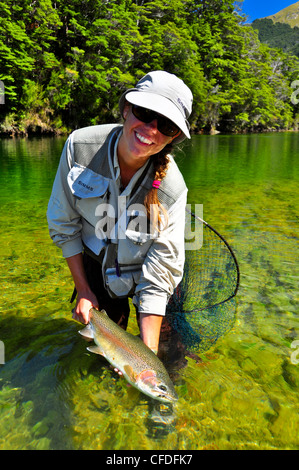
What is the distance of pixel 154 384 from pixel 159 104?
1.67 m

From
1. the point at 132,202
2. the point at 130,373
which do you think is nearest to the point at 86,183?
the point at 132,202

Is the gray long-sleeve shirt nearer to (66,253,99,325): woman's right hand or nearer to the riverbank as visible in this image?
(66,253,99,325): woman's right hand

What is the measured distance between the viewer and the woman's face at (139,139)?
89.9 inches

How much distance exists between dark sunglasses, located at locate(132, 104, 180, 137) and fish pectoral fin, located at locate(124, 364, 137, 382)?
4.86ft

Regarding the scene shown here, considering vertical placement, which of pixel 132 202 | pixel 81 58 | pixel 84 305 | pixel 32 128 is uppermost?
pixel 81 58

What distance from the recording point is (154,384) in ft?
6.72

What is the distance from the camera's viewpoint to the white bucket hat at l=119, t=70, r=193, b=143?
216cm

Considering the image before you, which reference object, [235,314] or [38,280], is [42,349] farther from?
[235,314]

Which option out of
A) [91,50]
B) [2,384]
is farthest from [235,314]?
[91,50]
